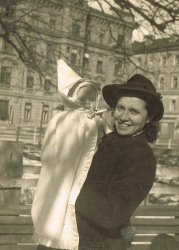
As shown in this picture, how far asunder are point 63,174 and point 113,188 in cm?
31

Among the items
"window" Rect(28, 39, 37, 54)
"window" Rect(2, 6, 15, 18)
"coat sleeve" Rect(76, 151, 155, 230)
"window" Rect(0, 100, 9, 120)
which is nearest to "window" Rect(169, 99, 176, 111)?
"window" Rect(0, 100, 9, 120)

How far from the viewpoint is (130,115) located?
2002 mm

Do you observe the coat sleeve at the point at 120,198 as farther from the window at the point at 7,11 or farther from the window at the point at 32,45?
the window at the point at 32,45

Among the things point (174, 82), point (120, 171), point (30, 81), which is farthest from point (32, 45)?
point (174, 82)

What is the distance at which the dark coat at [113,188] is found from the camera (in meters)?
1.84

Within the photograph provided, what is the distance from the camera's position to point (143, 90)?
199cm

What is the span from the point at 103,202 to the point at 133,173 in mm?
158

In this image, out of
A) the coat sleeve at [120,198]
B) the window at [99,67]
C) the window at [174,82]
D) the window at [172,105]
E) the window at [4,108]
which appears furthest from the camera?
the window at [174,82]

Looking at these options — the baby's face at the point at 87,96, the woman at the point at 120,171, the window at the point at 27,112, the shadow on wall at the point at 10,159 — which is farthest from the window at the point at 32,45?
the window at the point at 27,112

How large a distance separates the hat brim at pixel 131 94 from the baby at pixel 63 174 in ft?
0.39

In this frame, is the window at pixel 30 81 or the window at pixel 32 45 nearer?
the window at pixel 32 45

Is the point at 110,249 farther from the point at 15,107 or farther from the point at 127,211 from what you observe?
the point at 15,107

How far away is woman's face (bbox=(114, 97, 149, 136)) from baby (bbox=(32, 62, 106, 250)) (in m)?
0.18

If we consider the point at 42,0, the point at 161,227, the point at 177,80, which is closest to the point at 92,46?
the point at 177,80
